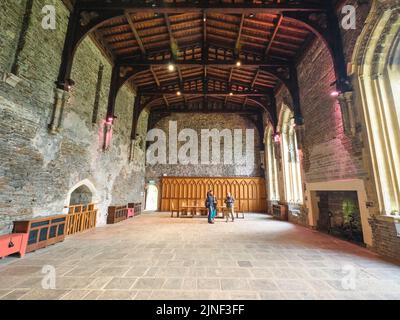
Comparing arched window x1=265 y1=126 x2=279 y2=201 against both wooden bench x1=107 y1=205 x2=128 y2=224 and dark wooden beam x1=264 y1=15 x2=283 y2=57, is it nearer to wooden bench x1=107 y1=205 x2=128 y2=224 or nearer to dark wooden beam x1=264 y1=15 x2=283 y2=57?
dark wooden beam x1=264 y1=15 x2=283 y2=57

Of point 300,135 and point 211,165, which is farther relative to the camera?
point 211,165

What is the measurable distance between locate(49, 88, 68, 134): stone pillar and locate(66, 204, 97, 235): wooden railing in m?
2.31

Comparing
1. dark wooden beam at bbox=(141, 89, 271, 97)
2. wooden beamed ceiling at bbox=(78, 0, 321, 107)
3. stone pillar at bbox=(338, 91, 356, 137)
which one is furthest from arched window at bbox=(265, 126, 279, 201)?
stone pillar at bbox=(338, 91, 356, 137)

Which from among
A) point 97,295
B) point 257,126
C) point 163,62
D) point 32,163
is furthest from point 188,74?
point 97,295

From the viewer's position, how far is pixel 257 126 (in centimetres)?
1248

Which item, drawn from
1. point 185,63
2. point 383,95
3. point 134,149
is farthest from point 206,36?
point 383,95

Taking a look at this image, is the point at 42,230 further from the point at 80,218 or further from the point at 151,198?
the point at 151,198

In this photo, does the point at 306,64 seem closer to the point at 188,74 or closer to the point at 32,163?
the point at 188,74

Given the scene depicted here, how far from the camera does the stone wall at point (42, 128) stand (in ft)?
11.8

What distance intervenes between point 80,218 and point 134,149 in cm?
469

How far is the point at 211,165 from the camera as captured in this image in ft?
41.0

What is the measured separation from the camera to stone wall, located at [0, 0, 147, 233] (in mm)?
3600

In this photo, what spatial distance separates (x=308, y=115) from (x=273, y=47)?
316 cm

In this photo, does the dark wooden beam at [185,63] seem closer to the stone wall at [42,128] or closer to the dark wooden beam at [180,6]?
the stone wall at [42,128]
